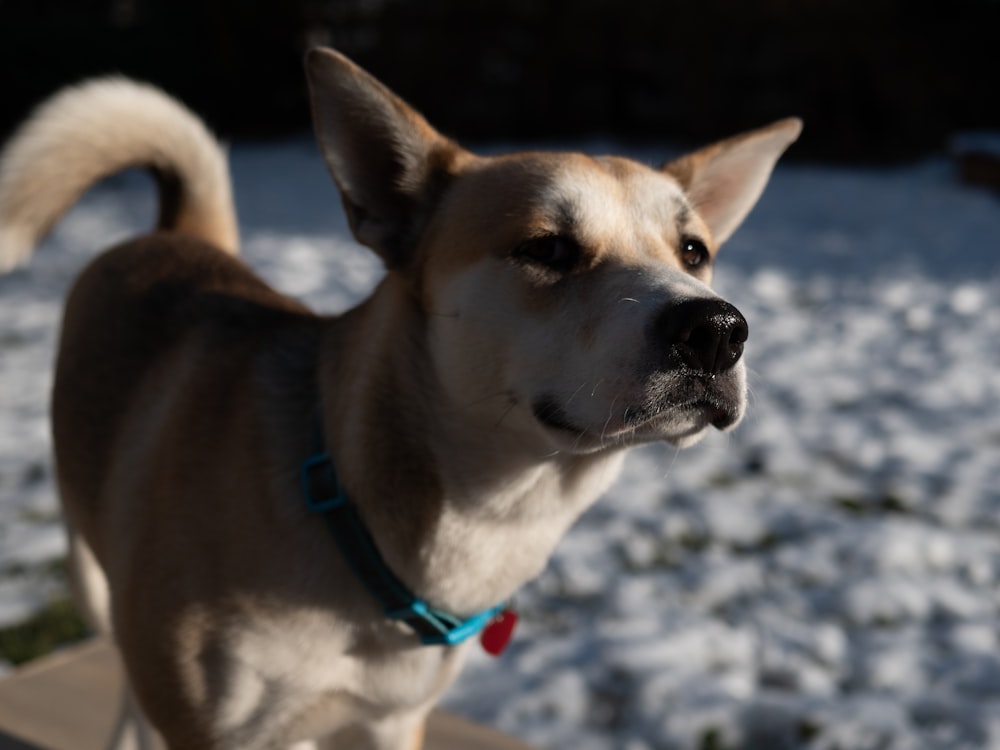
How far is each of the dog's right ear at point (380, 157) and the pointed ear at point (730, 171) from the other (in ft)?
1.70

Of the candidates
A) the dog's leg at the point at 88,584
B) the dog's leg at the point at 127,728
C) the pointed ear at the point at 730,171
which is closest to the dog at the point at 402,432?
the pointed ear at the point at 730,171

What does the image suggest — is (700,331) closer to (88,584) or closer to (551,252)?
(551,252)

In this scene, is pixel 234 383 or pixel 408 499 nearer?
pixel 408 499

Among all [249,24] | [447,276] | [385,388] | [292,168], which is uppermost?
[447,276]

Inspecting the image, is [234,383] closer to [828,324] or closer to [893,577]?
[893,577]

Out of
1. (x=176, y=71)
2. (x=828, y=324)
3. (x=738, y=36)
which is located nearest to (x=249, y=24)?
(x=176, y=71)

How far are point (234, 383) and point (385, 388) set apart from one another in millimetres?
385

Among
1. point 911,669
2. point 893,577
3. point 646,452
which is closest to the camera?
point 911,669

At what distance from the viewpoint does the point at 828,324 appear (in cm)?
545

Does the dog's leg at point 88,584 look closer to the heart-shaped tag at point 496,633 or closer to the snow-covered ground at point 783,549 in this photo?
the snow-covered ground at point 783,549

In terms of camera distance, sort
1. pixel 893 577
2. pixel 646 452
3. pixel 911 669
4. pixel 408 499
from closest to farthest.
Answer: pixel 408 499, pixel 911 669, pixel 893 577, pixel 646 452

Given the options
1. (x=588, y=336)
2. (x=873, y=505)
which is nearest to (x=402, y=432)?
(x=588, y=336)

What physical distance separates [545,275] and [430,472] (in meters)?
0.40

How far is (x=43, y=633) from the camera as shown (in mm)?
2877
